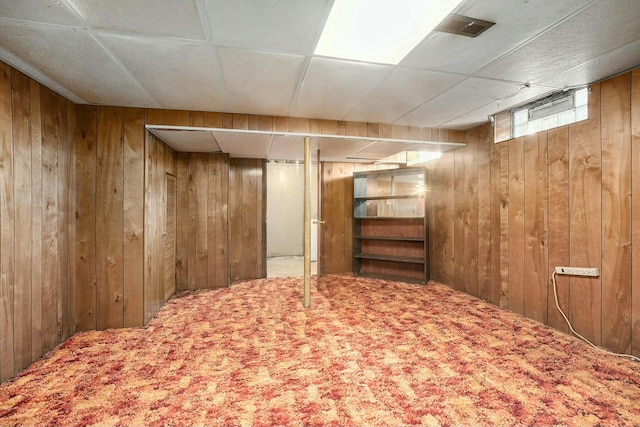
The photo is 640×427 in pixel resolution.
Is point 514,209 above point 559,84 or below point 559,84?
below

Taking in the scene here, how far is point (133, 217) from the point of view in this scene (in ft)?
9.49

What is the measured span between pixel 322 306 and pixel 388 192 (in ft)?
8.13

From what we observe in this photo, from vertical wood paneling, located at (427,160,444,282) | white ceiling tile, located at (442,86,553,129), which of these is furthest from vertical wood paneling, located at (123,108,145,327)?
vertical wood paneling, located at (427,160,444,282)

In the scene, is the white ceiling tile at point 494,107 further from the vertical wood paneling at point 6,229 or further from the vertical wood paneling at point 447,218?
the vertical wood paneling at point 6,229

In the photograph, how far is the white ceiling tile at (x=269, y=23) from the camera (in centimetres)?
146

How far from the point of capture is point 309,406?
1.69 meters

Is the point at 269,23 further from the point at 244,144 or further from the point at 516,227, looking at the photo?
the point at 516,227

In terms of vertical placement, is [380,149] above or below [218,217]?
above

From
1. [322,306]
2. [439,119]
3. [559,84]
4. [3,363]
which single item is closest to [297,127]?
[439,119]

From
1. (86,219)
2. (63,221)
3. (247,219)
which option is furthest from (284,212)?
(63,221)

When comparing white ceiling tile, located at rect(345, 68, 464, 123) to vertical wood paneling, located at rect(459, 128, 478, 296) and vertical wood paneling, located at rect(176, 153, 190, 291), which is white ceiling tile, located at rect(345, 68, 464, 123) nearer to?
vertical wood paneling, located at rect(459, 128, 478, 296)

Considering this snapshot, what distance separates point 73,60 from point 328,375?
280 centimetres

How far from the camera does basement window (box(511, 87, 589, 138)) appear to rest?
8.27 feet

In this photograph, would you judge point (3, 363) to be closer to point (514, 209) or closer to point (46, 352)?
point (46, 352)
